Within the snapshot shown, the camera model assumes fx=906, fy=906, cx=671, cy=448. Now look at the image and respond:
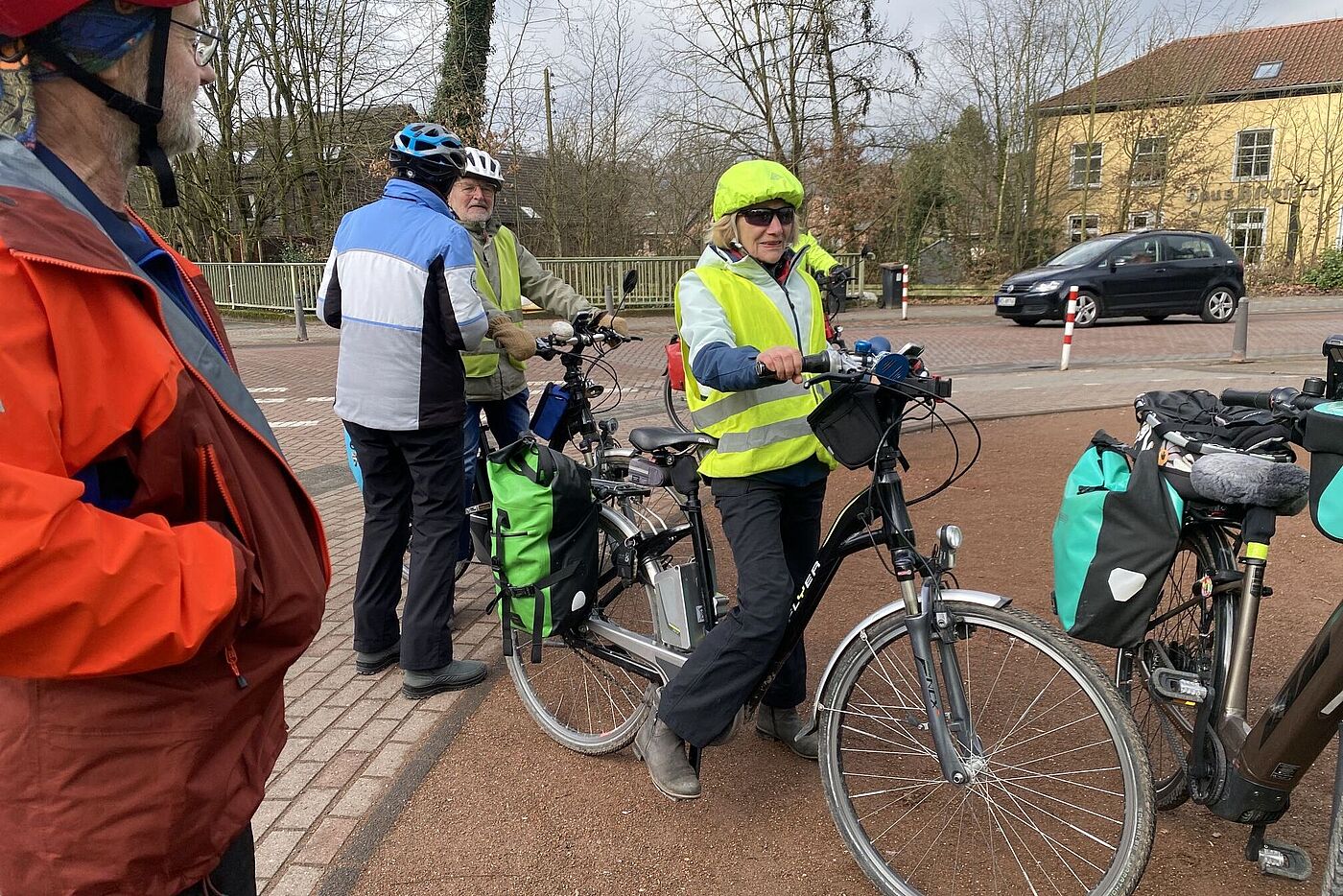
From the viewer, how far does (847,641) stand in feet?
8.04

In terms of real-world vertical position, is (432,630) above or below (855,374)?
below

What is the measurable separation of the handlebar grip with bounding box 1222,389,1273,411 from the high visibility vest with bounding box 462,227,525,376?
9.69ft

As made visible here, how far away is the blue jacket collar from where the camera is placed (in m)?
3.46

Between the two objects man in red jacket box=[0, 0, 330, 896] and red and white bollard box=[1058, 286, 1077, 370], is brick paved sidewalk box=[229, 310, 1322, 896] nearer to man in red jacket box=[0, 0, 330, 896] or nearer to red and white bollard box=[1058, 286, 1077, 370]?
man in red jacket box=[0, 0, 330, 896]

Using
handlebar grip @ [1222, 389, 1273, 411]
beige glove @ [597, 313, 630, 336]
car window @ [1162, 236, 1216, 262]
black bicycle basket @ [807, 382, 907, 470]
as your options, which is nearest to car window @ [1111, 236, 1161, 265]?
car window @ [1162, 236, 1216, 262]

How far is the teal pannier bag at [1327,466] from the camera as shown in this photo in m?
1.88

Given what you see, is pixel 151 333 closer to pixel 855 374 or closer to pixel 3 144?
pixel 3 144

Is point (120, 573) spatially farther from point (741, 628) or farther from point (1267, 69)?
point (1267, 69)

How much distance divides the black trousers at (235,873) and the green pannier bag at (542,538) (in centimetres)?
146

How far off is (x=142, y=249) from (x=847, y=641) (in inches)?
73.4

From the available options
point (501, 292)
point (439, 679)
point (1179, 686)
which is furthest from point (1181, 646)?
point (501, 292)

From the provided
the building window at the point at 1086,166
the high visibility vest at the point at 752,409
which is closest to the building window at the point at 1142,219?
the building window at the point at 1086,166

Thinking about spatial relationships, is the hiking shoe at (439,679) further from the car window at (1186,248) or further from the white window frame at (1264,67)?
the white window frame at (1264,67)

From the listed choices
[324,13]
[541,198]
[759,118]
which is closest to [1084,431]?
[759,118]
